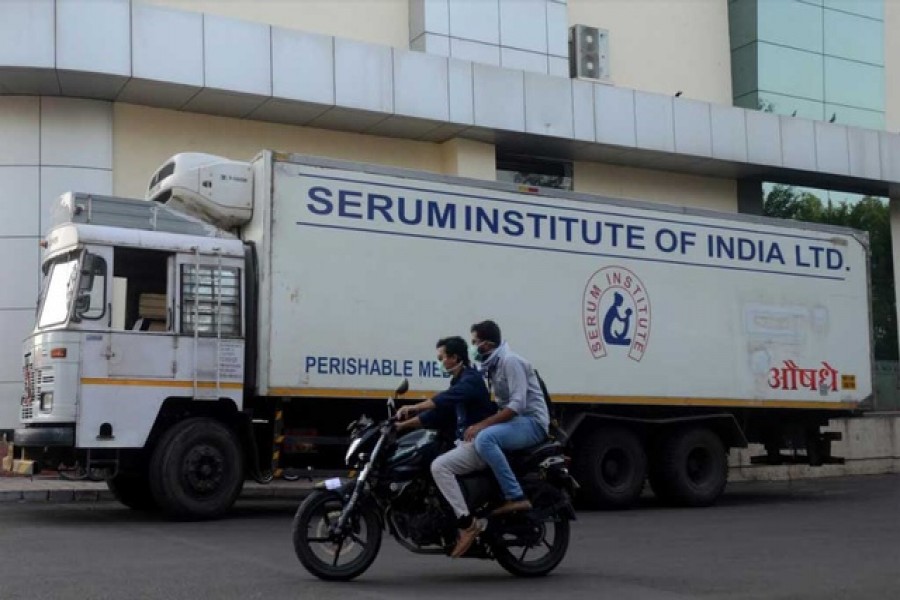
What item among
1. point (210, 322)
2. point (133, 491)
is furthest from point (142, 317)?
point (133, 491)

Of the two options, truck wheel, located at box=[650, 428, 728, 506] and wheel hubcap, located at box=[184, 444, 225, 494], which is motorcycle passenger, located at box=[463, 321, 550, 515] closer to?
wheel hubcap, located at box=[184, 444, 225, 494]

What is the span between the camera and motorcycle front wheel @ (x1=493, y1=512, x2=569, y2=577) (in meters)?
8.38

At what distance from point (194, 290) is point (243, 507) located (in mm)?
3266

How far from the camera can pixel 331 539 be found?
7867 mm

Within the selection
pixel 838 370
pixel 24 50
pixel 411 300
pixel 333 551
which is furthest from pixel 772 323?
pixel 24 50

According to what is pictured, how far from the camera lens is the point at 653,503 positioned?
1597 cm

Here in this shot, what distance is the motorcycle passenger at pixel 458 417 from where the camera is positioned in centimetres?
812

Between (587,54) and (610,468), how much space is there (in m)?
10.3

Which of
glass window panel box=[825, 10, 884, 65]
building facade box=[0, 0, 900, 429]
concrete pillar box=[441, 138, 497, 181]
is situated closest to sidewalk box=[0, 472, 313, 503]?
building facade box=[0, 0, 900, 429]

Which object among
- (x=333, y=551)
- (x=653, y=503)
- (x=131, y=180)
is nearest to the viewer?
(x=333, y=551)

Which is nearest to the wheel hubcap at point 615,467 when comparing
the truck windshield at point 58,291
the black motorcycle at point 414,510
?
the black motorcycle at point 414,510

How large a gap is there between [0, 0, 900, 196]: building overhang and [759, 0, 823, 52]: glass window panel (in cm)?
181

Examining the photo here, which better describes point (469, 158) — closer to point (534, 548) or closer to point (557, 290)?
point (557, 290)

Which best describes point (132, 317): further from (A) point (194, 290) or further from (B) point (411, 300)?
(B) point (411, 300)
